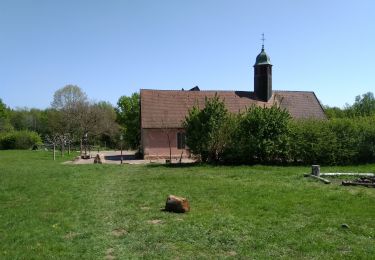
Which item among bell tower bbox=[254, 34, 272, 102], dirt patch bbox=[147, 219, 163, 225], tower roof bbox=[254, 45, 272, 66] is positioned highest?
tower roof bbox=[254, 45, 272, 66]

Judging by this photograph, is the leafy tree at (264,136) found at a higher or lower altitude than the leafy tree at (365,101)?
lower

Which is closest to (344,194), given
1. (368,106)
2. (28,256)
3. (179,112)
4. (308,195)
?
(308,195)

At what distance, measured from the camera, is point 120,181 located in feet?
58.1

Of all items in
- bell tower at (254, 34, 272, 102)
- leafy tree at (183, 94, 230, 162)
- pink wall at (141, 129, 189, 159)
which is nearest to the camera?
leafy tree at (183, 94, 230, 162)

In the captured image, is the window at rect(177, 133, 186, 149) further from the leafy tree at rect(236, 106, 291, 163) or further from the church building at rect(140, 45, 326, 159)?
the leafy tree at rect(236, 106, 291, 163)

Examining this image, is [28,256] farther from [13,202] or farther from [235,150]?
[235,150]

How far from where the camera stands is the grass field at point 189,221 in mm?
7344

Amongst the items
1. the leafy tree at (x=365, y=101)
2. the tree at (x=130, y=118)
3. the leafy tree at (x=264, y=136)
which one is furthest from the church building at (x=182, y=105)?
the leafy tree at (x=365, y=101)

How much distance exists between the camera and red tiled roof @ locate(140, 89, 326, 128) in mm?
35969

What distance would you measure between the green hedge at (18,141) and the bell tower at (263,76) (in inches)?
1247

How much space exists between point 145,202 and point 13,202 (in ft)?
12.0

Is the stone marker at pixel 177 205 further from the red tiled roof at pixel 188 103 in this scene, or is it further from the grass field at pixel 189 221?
the red tiled roof at pixel 188 103

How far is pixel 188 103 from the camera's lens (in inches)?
1487

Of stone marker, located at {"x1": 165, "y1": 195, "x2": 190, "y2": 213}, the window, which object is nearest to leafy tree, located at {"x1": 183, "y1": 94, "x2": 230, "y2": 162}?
the window
